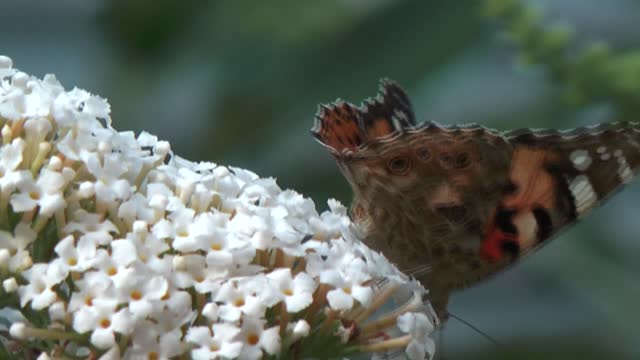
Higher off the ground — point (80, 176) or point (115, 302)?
point (80, 176)

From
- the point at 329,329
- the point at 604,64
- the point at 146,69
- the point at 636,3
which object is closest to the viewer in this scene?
the point at 329,329

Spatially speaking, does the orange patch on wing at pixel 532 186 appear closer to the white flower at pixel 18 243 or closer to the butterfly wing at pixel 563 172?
the butterfly wing at pixel 563 172

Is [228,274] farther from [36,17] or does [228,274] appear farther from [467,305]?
[36,17]

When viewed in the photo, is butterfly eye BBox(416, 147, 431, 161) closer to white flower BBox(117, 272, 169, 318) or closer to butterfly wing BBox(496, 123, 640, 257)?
butterfly wing BBox(496, 123, 640, 257)

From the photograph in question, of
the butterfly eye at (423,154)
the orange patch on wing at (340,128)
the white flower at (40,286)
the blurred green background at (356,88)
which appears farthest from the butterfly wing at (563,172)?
the blurred green background at (356,88)

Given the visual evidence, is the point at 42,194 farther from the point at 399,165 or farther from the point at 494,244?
the point at 494,244

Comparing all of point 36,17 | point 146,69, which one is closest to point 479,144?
point 146,69

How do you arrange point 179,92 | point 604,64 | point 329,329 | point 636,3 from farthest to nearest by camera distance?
point 179,92
point 636,3
point 604,64
point 329,329
